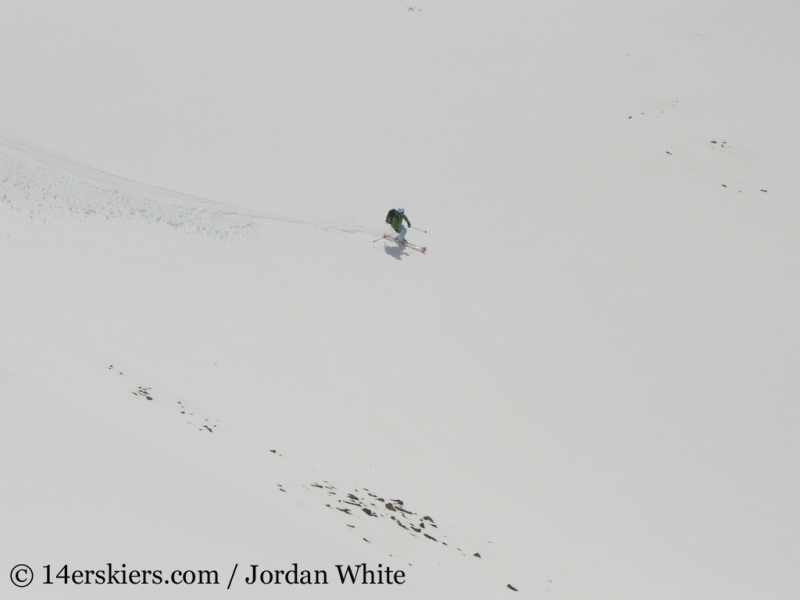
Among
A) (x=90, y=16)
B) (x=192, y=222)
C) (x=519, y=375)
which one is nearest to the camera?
(x=519, y=375)

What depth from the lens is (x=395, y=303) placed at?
15.8m

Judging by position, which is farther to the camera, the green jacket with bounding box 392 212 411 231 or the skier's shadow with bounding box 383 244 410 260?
the skier's shadow with bounding box 383 244 410 260

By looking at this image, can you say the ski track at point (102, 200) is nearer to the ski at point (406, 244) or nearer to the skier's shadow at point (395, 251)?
the ski at point (406, 244)

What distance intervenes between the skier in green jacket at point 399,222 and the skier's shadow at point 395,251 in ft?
0.99

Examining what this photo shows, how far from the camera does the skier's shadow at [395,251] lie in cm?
1767

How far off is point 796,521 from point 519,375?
20.2 ft

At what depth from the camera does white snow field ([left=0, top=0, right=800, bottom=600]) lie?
7805mm

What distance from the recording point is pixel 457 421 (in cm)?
1239

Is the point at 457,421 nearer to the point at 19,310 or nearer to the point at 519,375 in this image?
the point at 519,375

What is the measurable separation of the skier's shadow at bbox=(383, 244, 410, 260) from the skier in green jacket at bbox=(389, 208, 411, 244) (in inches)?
11.9

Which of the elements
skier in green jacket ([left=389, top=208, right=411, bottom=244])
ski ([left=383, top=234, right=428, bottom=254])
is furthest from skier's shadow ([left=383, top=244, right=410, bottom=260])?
skier in green jacket ([left=389, top=208, right=411, bottom=244])

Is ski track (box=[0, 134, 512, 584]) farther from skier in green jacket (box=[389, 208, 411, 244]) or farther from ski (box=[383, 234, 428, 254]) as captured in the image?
skier in green jacket (box=[389, 208, 411, 244])

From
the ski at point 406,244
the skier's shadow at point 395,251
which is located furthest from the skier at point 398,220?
the skier's shadow at point 395,251

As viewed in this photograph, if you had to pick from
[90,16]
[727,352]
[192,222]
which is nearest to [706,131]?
[727,352]
